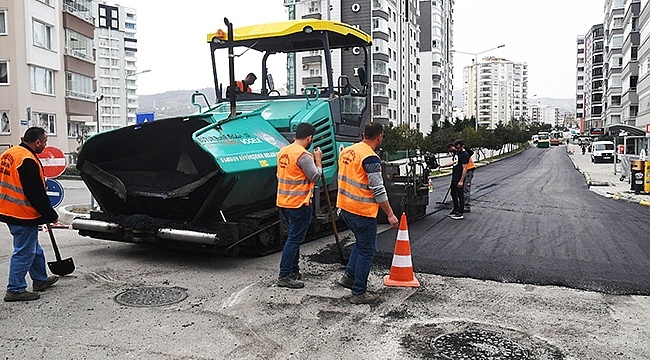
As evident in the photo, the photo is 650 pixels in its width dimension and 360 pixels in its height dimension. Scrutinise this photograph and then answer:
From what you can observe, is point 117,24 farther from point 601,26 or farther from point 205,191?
point 205,191

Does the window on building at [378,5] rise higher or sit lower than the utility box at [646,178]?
higher

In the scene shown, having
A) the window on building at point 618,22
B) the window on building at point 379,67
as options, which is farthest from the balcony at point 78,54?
the window on building at point 618,22

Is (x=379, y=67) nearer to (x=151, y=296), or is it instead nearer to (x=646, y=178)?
(x=646, y=178)

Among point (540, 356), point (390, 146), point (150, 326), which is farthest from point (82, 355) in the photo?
point (390, 146)

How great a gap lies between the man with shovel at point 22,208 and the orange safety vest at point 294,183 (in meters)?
2.32

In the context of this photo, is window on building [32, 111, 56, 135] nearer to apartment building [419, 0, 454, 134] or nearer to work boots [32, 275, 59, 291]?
work boots [32, 275, 59, 291]

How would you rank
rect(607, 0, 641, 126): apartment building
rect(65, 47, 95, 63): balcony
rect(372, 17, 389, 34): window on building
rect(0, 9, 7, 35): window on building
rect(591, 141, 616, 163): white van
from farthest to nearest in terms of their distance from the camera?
rect(372, 17, 389, 34): window on building < rect(607, 0, 641, 126): apartment building < rect(591, 141, 616, 163): white van < rect(65, 47, 95, 63): balcony < rect(0, 9, 7, 35): window on building

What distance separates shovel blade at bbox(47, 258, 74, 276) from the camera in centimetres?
628

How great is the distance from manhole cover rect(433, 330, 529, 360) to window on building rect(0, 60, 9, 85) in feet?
98.2

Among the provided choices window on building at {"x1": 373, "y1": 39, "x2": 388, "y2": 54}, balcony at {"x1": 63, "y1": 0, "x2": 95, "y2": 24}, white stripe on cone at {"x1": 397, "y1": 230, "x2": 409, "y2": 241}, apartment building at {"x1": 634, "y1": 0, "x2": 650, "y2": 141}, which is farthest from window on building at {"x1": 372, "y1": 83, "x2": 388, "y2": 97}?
white stripe on cone at {"x1": 397, "y1": 230, "x2": 409, "y2": 241}

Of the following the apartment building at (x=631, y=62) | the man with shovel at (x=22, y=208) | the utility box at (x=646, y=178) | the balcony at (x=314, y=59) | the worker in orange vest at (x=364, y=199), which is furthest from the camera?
the apartment building at (x=631, y=62)

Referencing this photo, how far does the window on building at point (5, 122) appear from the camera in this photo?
28812 mm

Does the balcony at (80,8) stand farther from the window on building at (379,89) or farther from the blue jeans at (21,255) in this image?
the blue jeans at (21,255)

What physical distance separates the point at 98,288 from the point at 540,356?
4.29m
